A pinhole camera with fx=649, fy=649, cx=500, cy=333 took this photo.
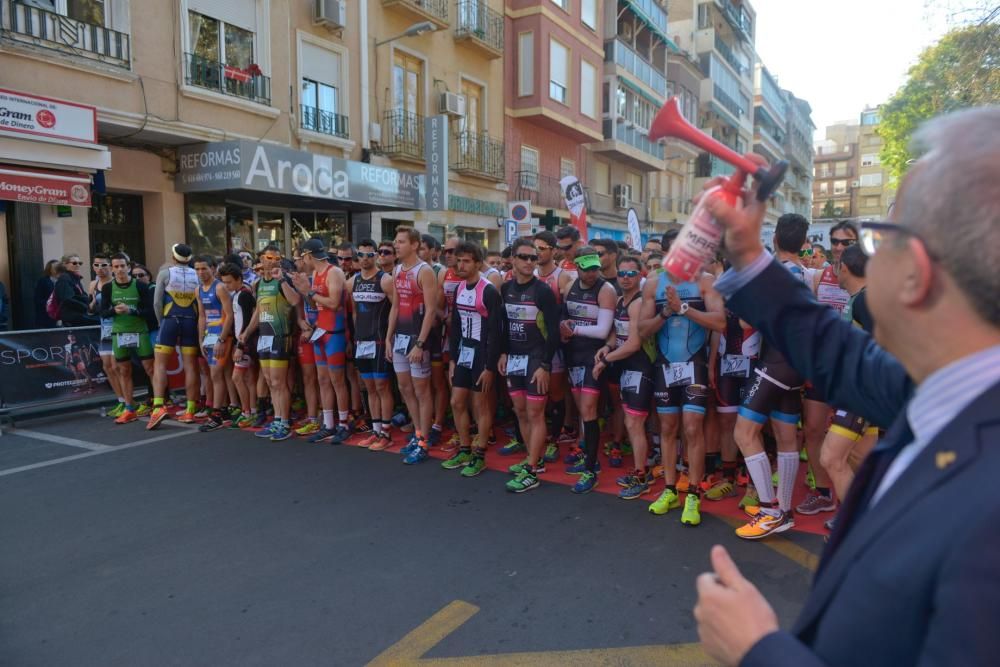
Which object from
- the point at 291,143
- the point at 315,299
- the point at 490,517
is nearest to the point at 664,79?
the point at 291,143

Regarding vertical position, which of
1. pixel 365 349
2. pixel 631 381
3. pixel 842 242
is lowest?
pixel 631 381

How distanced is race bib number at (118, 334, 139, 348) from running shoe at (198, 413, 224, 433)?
1.55 meters

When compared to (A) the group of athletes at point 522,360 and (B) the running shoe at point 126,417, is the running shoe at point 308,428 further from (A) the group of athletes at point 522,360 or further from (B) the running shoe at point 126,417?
(B) the running shoe at point 126,417

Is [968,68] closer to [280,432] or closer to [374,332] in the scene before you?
[374,332]

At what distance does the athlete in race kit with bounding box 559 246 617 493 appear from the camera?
19.1ft

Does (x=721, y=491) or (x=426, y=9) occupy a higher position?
(x=426, y=9)

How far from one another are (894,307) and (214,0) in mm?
15393

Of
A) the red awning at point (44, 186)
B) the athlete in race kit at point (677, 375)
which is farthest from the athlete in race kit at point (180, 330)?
the athlete in race kit at point (677, 375)

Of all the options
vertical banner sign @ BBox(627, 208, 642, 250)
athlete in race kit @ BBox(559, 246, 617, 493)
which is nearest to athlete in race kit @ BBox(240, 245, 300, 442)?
athlete in race kit @ BBox(559, 246, 617, 493)

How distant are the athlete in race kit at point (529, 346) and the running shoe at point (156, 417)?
483 cm

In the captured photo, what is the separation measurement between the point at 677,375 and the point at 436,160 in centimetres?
1416

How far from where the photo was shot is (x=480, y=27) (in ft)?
68.0

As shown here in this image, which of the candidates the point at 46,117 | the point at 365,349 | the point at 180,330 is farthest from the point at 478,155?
the point at 365,349

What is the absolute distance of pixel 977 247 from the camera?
3.33 feet
